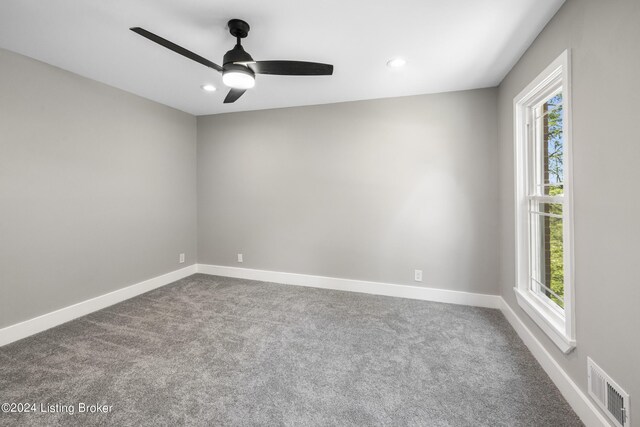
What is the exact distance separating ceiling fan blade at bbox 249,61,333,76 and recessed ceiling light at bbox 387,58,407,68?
823mm

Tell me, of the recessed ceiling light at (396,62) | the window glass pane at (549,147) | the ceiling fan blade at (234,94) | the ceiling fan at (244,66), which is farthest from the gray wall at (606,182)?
the ceiling fan blade at (234,94)

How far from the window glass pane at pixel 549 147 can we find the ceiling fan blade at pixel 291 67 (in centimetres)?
174

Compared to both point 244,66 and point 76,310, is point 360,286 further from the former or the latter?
point 76,310

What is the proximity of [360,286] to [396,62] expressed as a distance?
256 cm

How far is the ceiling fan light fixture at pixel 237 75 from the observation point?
1.83m

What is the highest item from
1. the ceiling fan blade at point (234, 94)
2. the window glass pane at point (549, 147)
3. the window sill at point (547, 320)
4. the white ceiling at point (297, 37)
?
the white ceiling at point (297, 37)

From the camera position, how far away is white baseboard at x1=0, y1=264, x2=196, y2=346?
2264 mm

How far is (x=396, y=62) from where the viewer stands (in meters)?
2.39

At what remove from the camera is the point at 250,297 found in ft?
10.7

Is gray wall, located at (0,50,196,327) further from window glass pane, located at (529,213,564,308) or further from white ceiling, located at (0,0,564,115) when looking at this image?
window glass pane, located at (529,213,564,308)

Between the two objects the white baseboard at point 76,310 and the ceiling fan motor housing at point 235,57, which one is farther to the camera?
the white baseboard at point 76,310

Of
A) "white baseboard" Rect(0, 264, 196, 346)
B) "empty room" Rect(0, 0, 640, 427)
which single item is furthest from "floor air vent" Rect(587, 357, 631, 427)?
"white baseboard" Rect(0, 264, 196, 346)

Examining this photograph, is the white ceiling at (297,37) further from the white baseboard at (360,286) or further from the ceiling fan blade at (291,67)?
the white baseboard at (360,286)

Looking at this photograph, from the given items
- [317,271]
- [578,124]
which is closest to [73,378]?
[317,271]
